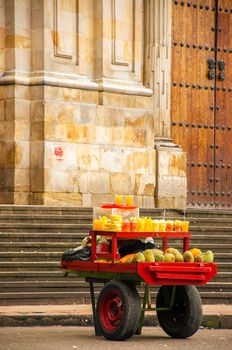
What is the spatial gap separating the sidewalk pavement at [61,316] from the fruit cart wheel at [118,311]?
40.5 inches

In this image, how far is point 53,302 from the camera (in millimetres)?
16906

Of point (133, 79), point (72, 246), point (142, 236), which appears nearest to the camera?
point (142, 236)

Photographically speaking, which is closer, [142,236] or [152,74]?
[142,236]

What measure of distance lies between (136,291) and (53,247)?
186 inches

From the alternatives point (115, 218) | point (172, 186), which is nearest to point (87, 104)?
point (172, 186)

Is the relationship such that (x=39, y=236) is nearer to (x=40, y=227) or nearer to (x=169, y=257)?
(x=40, y=227)

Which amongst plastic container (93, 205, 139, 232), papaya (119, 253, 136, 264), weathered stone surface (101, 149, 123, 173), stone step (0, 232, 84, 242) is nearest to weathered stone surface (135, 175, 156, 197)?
weathered stone surface (101, 149, 123, 173)

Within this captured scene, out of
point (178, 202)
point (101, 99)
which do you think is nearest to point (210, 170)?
point (178, 202)

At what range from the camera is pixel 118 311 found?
14.1 meters

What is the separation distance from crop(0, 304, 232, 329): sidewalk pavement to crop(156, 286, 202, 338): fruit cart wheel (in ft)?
3.14

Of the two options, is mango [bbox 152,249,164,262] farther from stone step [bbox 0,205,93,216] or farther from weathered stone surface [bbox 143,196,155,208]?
weathered stone surface [bbox 143,196,155,208]

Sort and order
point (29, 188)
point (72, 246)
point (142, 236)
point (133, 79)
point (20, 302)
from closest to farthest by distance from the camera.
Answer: point (142, 236) < point (20, 302) < point (72, 246) < point (29, 188) < point (133, 79)

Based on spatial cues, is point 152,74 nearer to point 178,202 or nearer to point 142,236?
point 178,202

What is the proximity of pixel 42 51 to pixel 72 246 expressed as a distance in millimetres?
4684
